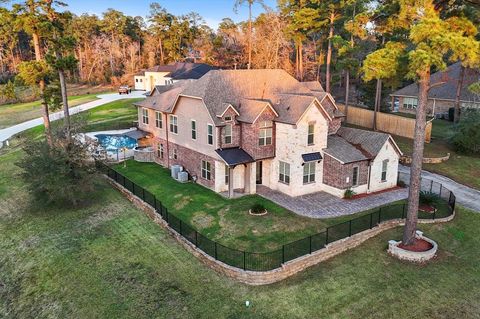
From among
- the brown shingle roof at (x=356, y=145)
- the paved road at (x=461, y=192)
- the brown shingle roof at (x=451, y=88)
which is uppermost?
the brown shingle roof at (x=451, y=88)

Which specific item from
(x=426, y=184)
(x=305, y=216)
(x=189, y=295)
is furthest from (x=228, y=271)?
(x=426, y=184)

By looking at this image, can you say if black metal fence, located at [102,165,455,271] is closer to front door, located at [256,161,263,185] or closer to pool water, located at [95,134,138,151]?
front door, located at [256,161,263,185]

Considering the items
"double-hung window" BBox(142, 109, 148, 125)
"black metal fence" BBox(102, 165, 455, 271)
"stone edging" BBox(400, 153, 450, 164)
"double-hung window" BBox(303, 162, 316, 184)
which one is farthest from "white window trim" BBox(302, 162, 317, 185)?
"double-hung window" BBox(142, 109, 148, 125)

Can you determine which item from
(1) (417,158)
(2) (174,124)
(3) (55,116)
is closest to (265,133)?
(2) (174,124)

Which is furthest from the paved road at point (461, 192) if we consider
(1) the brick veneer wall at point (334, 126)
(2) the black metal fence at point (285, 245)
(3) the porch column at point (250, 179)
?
(3) the porch column at point (250, 179)

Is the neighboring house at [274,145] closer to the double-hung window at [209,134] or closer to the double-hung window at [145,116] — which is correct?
the double-hung window at [209,134]

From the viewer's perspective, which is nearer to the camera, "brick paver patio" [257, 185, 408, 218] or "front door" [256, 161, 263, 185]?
"brick paver patio" [257, 185, 408, 218]

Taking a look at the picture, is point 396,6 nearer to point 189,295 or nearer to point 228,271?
point 228,271
